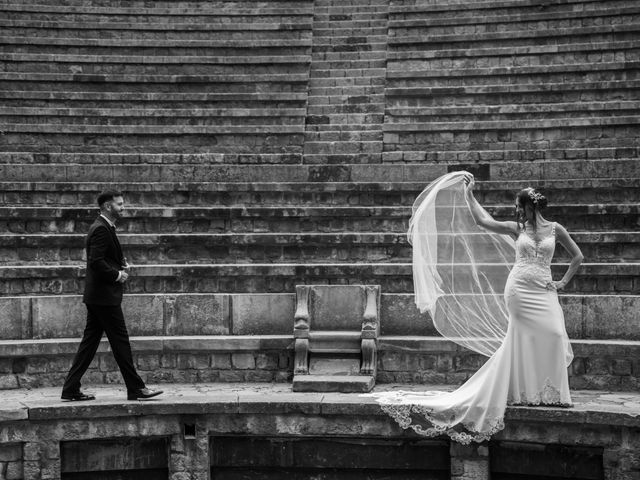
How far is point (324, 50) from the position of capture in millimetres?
15742

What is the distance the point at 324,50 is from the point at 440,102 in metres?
2.57

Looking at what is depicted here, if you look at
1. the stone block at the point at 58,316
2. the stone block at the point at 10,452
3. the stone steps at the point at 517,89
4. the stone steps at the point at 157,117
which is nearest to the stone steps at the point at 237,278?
the stone block at the point at 58,316

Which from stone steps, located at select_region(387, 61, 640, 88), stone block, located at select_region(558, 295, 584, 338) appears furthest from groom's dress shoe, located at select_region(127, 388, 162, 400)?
stone steps, located at select_region(387, 61, 640, 88)

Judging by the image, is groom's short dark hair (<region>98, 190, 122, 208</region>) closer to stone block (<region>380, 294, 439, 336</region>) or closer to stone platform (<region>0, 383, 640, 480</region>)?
stone platform (<region>0, 383, 640, 480</region>)

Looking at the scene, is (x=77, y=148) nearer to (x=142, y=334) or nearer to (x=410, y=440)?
(x=142, y=334)

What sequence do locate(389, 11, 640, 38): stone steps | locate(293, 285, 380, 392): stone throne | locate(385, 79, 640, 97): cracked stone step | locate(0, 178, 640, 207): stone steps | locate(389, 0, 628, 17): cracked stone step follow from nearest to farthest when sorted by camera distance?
locate(293, 285, 380, 392): stone throne
locate(0, 178, 640, 207): stone steps
locate(385, 79, 640, 97): cracked stone step
locate(389, 11, 640, 38): stone steps
locate(389, 0, 628, 17): cracked stone step

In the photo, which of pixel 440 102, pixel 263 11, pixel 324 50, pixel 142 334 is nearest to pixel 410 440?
pixel 142 334

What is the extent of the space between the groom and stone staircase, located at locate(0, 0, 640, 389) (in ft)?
3.61

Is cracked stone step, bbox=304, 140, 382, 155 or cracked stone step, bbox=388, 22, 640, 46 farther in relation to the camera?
cracked stone step, bbox=388, 22, 640, 46

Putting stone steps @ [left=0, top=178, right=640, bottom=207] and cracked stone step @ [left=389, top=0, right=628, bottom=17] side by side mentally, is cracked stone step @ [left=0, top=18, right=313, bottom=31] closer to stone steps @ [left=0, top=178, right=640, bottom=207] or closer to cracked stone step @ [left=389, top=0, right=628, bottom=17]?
cracked stone step @ [left=389, top=0, right=628, bottom=17]

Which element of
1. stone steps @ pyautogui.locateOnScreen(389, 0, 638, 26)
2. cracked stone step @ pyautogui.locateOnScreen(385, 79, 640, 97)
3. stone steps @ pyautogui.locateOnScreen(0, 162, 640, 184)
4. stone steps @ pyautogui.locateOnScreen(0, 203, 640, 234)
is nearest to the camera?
stone steps @ pyautogui.locateOnScreen(0, 203, 640, 234)

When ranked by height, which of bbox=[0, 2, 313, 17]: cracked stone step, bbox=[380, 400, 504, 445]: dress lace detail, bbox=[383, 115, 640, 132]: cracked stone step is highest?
bbox=[0, 2, 313, 17]: cracked stone step

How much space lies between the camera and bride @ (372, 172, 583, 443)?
7266 mm

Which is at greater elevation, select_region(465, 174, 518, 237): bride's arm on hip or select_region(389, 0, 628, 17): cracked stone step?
select_region(389, 0, 628, 17): cracked stone step
